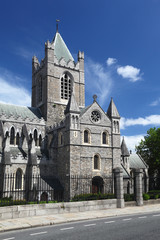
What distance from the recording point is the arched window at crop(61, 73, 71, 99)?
40.5 meters

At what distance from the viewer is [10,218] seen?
14.2 m

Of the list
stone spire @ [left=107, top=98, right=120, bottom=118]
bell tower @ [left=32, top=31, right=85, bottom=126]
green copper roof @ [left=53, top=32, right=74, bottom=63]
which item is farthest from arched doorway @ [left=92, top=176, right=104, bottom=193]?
green copper roof @ [left=53, top=32, right=74, bottom=63]

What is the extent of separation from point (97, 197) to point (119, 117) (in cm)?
1699

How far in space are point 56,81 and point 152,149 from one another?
2251 centimetres

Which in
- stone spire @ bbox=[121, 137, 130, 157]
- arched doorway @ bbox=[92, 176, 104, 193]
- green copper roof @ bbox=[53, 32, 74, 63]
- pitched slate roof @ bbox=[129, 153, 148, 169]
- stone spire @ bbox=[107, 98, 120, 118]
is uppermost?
green copper roof @ bbox=[53, 32, 74, 63]

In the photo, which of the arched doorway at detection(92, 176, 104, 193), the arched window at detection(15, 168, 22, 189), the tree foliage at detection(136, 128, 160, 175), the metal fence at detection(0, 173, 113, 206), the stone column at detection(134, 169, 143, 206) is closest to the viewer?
the stone column at detection(134, 169, 143, 206)

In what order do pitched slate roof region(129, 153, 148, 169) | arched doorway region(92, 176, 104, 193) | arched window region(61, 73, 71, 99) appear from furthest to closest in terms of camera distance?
1. pitched slate roof region(129, 153, 148, 169)
2. arched window region(61, 73, 71, 99)
3. arched doorway region(92, 176, 104, 193)

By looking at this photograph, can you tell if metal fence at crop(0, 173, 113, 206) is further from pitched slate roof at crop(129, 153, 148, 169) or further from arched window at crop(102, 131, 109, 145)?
pitched slate roof at crop(129, 153, 148, 169)

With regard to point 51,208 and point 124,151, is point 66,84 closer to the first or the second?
point 124,151

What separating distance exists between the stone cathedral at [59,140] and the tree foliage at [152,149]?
884cm

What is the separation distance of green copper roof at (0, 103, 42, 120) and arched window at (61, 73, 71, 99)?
198 inches

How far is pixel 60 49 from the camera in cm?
4369

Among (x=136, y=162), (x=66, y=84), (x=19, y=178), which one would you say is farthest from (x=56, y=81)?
(x=136, y=162)

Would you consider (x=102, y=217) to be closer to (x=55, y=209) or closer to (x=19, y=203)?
(x=55, y=209)
